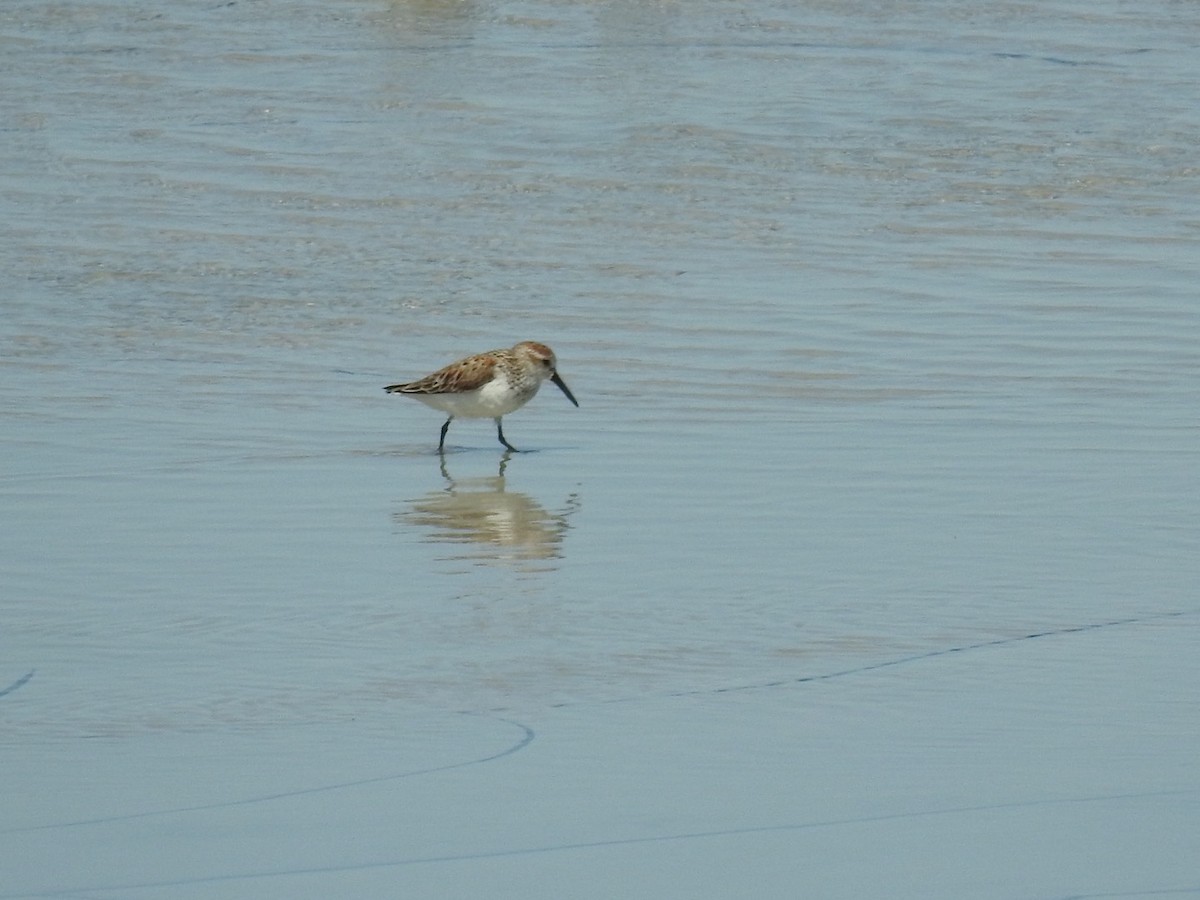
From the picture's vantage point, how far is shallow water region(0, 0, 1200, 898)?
15.9 feet

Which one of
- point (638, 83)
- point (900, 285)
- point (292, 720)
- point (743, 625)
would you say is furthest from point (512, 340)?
point (638, 83)

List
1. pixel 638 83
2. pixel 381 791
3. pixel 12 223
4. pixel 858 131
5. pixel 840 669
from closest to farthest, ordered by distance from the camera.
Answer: pixel 381 791
pixel 840 669
pixel 12 223
pixel 858 131
pixel 638 83

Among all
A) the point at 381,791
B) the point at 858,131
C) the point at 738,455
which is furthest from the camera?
the point at 858,131

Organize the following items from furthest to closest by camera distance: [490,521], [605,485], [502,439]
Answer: [502,439] → [605,485] → [490,521]

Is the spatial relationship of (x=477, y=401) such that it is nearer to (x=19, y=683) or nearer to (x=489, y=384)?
(x=489, y=384)

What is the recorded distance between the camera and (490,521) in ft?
26.0

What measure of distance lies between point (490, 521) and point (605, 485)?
0.55m

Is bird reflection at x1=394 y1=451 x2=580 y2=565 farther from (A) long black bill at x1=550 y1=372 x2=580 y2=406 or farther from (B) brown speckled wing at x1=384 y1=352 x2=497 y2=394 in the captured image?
(A) long black bill at x1=550 y1=372 x2=580 y2=406

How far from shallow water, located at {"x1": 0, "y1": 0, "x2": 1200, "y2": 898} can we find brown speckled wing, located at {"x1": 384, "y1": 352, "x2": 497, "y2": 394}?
239mm

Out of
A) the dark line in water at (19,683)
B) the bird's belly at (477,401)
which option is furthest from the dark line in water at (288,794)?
the bird's belly at (477,401)

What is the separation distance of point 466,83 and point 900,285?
695 centimetres

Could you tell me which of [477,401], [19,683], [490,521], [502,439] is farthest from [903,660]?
[502,439]

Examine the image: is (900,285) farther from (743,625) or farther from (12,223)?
(743,625)

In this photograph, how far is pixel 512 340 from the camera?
37.0 ft
